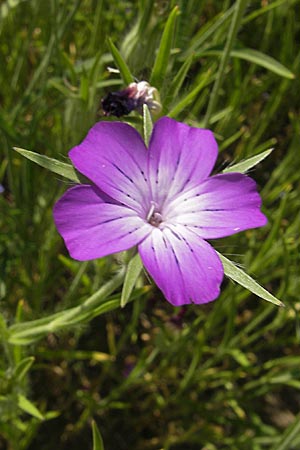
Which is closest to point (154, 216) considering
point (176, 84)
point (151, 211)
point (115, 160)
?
point (151, 211)

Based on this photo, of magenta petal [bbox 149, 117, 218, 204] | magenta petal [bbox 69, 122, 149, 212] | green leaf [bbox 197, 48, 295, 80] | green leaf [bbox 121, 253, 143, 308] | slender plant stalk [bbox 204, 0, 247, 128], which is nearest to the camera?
green leaf [bbox 121, 253, 143, 308]

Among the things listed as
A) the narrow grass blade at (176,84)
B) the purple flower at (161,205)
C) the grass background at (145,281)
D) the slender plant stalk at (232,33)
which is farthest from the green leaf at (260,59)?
the purple flower at (161,205)

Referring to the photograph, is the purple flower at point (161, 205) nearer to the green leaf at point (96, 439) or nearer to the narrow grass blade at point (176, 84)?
the narrow grass blade at point (176, 84)

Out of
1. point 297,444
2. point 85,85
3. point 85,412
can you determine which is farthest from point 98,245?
point 85,412

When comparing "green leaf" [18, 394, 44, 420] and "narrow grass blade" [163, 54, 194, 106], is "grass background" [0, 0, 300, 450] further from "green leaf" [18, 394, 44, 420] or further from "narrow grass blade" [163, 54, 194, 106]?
"narrow grass blade" [163, 54, 194, 106]

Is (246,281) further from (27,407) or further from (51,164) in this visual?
(27,407)

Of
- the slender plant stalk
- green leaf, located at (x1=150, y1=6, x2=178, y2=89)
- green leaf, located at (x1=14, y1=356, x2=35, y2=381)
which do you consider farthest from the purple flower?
green leaf, located at (x1=14, y1=356, x2=35, y2=381)

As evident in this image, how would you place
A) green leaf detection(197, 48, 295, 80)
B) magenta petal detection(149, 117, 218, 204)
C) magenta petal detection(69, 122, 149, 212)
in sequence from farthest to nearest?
green leaf detection(197, 48, 295, 80)
magenta petal detection(149, 117, 218, 204)
magenta petal detection(69, 122, 149, 212)
